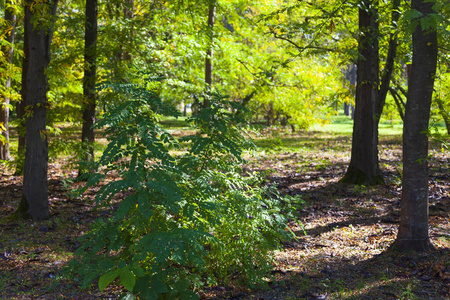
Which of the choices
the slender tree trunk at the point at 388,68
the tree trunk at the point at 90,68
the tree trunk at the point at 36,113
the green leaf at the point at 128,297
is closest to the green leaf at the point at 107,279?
the green leaf at the point at 128,297

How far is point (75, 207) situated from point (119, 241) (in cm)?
499

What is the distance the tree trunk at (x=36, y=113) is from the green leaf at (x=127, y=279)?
4.61 metres

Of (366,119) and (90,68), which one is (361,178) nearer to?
(366,119)

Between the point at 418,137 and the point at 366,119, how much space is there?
15.7ft

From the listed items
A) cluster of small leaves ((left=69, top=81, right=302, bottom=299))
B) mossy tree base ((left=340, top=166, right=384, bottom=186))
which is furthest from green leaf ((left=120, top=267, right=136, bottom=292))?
mossy tree base ((left=340, top=166, right=384, bottom=186))

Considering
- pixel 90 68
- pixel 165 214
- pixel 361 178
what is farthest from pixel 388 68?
pixel 165 214

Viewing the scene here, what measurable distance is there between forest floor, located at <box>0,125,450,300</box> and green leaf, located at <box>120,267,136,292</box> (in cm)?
137

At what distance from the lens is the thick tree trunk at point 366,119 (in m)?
9.25

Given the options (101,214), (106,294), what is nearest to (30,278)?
(106,294)

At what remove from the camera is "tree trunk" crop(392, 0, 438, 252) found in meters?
4.73

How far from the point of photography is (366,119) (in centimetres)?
941

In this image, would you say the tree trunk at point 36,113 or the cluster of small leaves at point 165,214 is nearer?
the cluster of small leaves at point 165,214

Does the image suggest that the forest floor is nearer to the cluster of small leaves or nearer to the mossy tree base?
the mossy tree base

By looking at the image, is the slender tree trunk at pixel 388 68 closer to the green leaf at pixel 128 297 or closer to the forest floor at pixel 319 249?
the forest floor at pixel 319 249
